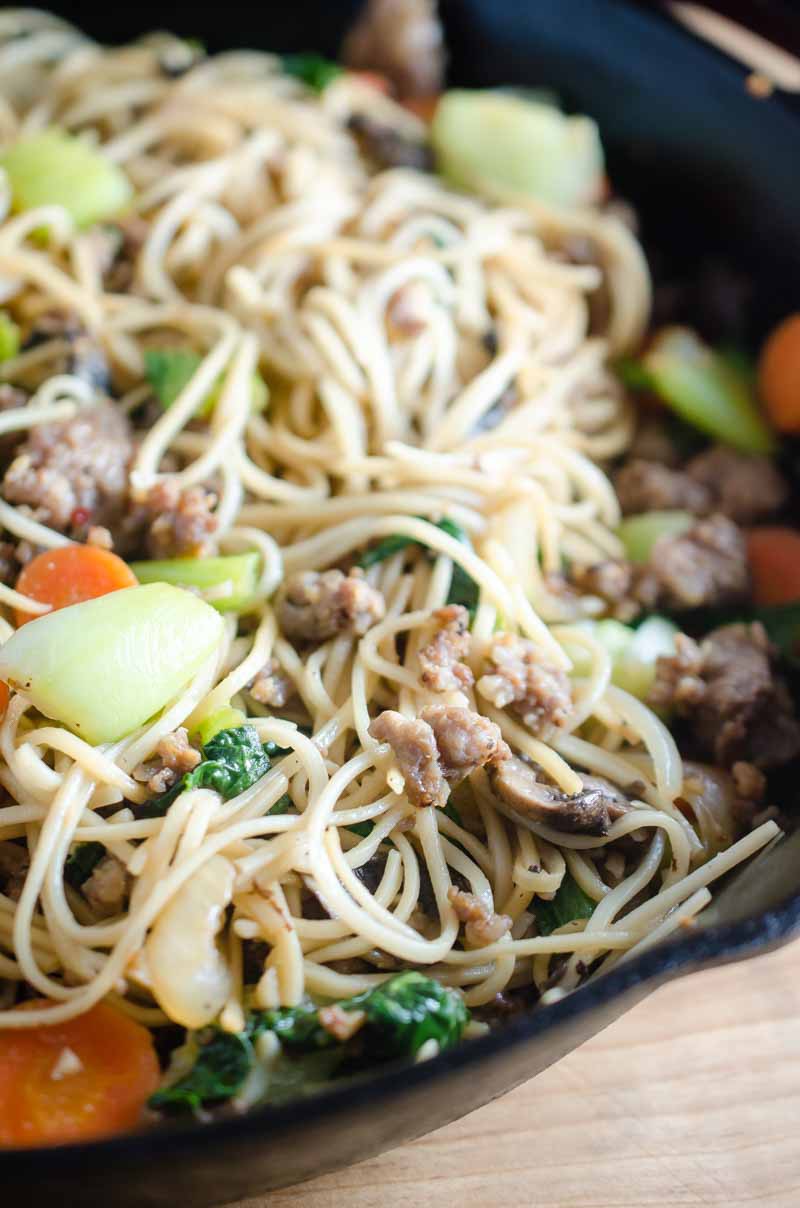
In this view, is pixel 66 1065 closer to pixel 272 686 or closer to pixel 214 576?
pixel 272 686

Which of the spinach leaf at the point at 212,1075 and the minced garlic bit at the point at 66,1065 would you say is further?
the minced garlic bit at the point at 66,1065

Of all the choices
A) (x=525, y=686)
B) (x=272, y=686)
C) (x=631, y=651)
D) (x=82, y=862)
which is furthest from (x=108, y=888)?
(x=631, y=651)

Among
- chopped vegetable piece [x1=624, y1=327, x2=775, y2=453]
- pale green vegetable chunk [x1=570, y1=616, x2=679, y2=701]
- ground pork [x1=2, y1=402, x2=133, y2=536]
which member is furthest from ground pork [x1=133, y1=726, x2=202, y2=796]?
chopped vegetable piece [x1=624, y1=327, x2=775, y2=453]

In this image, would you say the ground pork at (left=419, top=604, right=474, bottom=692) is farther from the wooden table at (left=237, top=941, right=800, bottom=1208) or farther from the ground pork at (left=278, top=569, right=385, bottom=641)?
the wooden table at (left=237, top=941, right=800, bottom=1208)

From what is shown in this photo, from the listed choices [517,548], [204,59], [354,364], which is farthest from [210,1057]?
[204,59]

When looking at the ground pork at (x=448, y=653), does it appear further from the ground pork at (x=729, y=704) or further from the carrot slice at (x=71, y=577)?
the carrot slice at (x=71, y=577)

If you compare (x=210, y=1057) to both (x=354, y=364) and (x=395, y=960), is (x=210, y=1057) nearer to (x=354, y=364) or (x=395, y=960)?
(x=395, y=960)

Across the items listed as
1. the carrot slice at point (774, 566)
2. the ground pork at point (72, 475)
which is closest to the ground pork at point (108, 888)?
the ground pork at point (72, 475)
